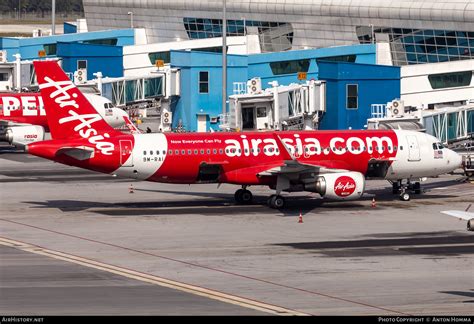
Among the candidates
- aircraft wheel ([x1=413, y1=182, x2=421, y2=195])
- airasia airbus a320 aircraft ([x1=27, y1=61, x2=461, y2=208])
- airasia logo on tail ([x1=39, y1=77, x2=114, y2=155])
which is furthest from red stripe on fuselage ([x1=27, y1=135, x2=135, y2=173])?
aircraft wheel ([x1=413, y1=182, x2=421, y2=195])

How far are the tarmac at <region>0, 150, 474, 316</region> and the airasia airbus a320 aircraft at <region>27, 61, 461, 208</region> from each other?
5.68ft

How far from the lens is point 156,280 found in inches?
1618

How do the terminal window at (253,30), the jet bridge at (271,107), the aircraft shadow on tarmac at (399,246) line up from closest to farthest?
the aircraft shadow on tarmac at (399,246) → the jet bridge at (271,107) → the terminal window at (253,30)

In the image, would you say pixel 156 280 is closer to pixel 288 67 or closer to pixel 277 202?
pixel 277 202

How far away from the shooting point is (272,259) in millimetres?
45719

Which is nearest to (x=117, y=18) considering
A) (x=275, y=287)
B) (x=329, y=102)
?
(x=329, y=102)

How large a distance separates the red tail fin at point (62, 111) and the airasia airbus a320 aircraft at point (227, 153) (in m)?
0.05

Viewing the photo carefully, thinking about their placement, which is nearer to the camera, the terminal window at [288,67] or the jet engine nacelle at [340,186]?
the jet engine nacelle at [340,186]

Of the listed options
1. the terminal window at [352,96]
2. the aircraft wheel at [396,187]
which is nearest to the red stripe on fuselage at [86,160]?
the aircraft wheel at [396,187]

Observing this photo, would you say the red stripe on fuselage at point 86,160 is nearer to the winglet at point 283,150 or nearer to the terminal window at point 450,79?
the winglet at point 283,150

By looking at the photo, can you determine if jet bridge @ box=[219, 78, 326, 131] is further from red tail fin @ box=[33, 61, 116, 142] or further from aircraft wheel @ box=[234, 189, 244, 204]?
red tail fin @ box=[33, 61, 116, 142]

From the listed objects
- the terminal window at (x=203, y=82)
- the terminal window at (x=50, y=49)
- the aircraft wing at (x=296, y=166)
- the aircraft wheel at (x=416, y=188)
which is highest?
the terminal window at (x=50, y=49)

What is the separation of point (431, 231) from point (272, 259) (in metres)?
10.9

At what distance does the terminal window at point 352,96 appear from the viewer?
99.1 m
